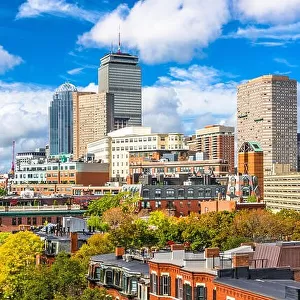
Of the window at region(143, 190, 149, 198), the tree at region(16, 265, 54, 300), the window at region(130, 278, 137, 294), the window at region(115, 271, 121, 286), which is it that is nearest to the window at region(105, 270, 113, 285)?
the window at region(115, 271, 121, 286)

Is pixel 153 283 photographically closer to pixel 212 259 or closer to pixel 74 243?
pixel 212 259

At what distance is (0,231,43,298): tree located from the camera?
3236 inches

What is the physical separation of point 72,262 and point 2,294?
49.5ft

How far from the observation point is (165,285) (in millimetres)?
56875

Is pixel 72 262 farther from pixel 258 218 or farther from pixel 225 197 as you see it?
pixel 225 197

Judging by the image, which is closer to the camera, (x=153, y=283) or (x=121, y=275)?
(x=153, y=283)

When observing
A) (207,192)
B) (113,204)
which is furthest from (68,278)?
(207,192)

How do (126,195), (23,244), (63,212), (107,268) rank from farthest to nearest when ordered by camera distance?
(126,195) < (63,212) < (23,244) < (107,268)

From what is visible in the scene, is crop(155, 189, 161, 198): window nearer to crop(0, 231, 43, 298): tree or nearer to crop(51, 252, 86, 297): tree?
crop(0, 231, 43, 298): tree

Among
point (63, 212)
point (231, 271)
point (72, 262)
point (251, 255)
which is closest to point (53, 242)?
point (72, 262)

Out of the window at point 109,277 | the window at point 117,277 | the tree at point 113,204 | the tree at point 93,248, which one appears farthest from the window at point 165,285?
the tree at point 113,204

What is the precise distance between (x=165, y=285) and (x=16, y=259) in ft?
116

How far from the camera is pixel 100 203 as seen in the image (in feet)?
591

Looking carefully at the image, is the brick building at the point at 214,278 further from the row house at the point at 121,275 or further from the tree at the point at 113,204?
the tree at the point at 113,204
